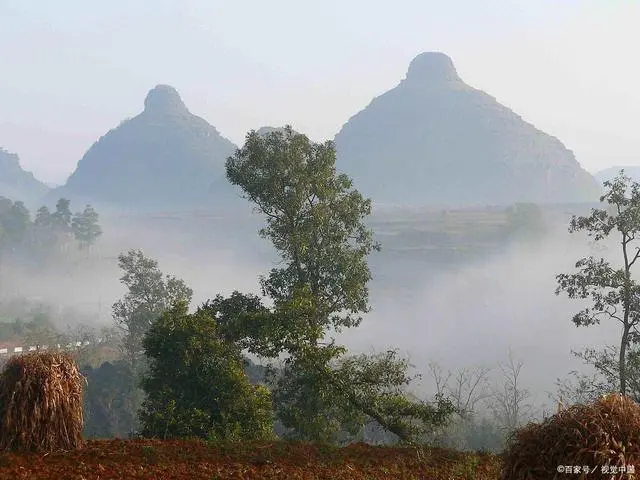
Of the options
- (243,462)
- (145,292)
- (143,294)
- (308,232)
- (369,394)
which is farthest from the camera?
(143,294)

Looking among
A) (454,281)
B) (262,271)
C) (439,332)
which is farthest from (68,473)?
(262,271)

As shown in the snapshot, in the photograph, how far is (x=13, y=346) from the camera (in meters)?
65.5

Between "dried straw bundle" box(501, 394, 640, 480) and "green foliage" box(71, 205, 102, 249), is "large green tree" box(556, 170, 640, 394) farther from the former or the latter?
"green foliage" box(71, 205, 102, 249)

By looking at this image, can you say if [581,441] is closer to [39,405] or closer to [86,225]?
[39,405]

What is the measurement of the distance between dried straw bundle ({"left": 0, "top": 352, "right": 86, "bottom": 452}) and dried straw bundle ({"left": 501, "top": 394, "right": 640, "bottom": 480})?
7.28m

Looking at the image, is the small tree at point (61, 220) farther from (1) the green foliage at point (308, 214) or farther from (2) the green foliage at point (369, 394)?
(2) the green foliage at point (369, 394)

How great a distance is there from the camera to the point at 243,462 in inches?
390

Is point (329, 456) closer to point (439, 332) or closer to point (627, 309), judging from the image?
point (627, 309)

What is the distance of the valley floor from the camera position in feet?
27.2

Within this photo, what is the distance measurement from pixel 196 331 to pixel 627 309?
51.8ft

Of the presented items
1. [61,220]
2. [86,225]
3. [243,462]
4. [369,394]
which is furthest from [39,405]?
[61,220]

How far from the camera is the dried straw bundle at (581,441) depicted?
17.1 ft

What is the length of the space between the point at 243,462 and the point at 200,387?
5.01 meters

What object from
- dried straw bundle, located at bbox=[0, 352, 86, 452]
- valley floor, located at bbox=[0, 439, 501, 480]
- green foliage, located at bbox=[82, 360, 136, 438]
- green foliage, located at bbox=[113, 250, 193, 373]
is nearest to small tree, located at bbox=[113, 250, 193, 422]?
green foliage, located at bbox=[113, 250, 193, 373]
